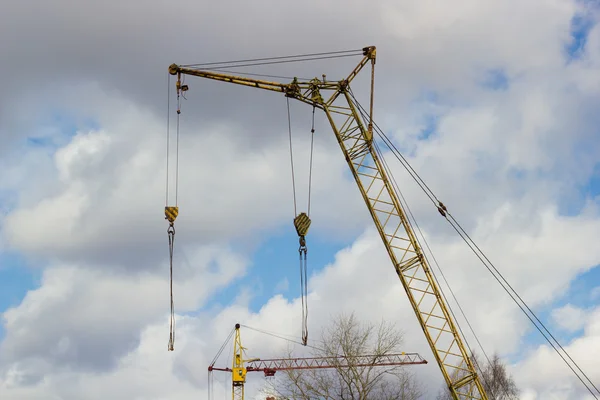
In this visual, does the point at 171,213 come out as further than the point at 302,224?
No

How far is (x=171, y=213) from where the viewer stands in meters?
41.0

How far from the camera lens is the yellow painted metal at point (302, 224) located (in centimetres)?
4422

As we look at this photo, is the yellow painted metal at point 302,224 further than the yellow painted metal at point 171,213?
Yes

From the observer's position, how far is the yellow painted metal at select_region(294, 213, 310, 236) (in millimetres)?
44219

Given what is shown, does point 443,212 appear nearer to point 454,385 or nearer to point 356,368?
point 454,385

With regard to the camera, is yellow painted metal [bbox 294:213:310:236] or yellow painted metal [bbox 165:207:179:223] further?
yellow painted metal [bbox 294:213:310:236]

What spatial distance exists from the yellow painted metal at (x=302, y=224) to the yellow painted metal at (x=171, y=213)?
284 inches

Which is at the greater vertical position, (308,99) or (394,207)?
(308,99)

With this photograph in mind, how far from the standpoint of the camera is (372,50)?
48625 millimetres

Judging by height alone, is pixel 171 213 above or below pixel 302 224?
below

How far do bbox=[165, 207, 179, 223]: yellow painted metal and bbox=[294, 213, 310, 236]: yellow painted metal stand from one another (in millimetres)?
7202

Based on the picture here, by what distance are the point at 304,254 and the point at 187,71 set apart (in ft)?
49.9

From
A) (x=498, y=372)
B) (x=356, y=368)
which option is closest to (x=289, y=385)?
(x=356, y=368)

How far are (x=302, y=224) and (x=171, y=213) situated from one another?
7.88 metres
